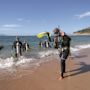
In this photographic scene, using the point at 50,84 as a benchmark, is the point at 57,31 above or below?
above

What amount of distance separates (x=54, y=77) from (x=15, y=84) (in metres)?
1.59

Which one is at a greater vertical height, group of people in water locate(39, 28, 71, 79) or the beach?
group of people in water locate(39, 28, 71, 79)

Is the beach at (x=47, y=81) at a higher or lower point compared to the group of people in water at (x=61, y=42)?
lower

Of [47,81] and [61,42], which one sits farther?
[61,42]

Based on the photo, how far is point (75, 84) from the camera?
6586mm

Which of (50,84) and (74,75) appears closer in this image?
(50,84)

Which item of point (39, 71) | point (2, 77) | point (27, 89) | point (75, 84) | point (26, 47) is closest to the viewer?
point (27, 89)

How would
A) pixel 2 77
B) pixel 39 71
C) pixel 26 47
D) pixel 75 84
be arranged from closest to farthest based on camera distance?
pixel 75 84
pixel 2 77
pixel 39 71
pixel 26 47

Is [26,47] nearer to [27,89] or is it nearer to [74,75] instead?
[74,75]

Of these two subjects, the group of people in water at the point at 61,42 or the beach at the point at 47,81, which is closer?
the beach at the point at 47,81

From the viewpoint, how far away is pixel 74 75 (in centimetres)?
776

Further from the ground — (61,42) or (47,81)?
(61,42)

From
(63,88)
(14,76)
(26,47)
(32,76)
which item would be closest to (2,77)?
(14,76)

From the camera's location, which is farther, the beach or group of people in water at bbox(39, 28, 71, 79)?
group of people in water at bbox(39, 28, 71, 79)
